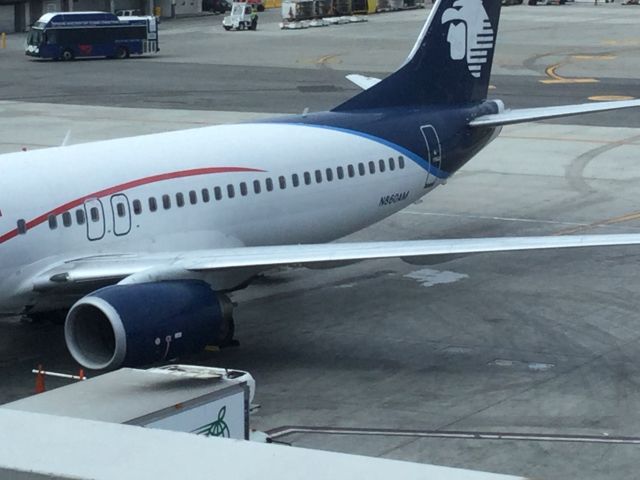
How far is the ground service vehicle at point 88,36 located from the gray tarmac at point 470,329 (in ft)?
83.1

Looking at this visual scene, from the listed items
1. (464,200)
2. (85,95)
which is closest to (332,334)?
(464,200)

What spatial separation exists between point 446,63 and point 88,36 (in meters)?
55.6

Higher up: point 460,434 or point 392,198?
point 392,198

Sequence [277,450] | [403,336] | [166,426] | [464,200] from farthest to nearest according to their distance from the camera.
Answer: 1. [464,200]
2. [403,336]
3. [166,426]
4. [277,450]

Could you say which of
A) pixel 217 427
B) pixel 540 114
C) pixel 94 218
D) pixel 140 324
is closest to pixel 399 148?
pixel 540 114

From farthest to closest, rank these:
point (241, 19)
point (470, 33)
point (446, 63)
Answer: point (241, 19) < point (470, 33) < point (446, 63)

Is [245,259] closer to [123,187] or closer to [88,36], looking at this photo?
[123,187]

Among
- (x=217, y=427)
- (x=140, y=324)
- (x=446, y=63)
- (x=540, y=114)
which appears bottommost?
(x=140, y=324)

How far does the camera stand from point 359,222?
32.1m

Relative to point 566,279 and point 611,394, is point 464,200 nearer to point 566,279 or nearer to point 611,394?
point 566,279

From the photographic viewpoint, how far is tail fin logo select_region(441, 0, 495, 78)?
3538cm

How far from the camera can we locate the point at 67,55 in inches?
3415

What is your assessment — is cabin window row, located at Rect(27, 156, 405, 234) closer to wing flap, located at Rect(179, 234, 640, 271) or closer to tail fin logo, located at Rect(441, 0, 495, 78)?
wing flap, located at Rect(179, 234, 640, 271)

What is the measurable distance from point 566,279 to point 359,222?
5167 millimetres
